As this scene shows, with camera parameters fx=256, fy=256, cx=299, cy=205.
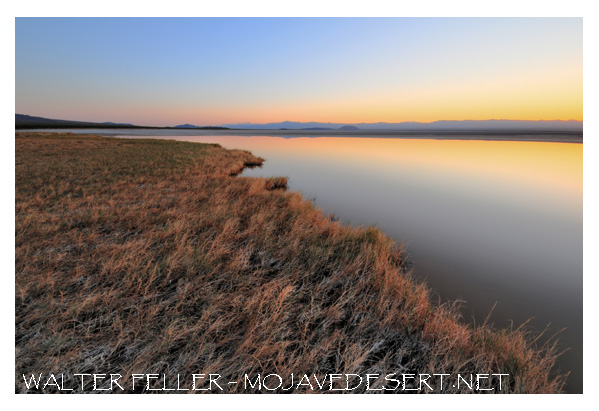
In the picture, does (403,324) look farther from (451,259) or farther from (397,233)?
(397,233)

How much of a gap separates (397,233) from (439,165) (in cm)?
1755

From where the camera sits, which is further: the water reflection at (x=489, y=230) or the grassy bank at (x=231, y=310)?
the water reflection at (x=489, y=230)

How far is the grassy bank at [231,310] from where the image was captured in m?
2.96

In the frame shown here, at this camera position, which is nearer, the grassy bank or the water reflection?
the grassy bank

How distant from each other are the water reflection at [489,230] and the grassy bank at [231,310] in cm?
104

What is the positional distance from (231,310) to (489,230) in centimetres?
965

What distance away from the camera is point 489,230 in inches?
365

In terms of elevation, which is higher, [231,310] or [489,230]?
[489,230]

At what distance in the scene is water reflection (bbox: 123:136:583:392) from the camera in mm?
5395

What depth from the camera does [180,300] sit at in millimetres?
3850

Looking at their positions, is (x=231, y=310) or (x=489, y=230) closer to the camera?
(x=231, y=310)

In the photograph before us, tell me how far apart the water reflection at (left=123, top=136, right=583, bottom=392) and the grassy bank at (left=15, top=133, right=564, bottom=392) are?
3.41ft

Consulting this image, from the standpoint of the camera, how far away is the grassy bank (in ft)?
9.71
